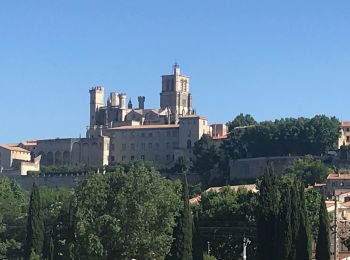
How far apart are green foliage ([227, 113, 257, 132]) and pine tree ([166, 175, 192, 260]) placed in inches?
3040

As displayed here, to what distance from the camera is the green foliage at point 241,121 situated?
123 metres

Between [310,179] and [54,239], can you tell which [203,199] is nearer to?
[54,239]

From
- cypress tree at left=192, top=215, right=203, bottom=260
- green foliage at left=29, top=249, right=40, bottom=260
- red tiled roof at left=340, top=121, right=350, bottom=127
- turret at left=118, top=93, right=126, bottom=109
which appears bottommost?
green foliage at left=29, top=249, right=40, bottom=260

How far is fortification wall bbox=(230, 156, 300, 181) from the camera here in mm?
107688

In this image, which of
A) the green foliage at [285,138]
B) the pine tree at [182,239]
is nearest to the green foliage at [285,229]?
the pine tree at [182,239]

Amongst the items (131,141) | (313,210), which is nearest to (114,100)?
(131,141)

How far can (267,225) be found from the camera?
1768 inches

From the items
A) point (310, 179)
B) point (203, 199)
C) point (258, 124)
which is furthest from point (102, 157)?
point (203, 199)

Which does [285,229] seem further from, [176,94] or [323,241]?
[176,94]

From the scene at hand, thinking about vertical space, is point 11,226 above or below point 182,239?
above

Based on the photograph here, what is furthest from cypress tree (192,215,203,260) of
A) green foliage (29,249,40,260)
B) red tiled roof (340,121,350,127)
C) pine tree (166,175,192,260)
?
red tiled roof (340,121,350,127)

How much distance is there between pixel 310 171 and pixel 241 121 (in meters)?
27.4

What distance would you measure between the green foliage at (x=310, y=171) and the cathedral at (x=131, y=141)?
24.4 metres

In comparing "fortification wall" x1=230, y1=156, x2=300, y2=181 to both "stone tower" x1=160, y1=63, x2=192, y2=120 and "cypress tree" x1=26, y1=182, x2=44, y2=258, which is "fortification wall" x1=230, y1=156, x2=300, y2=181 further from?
"cypress tree" x1=26, y1=182, x2=44, y2=258
